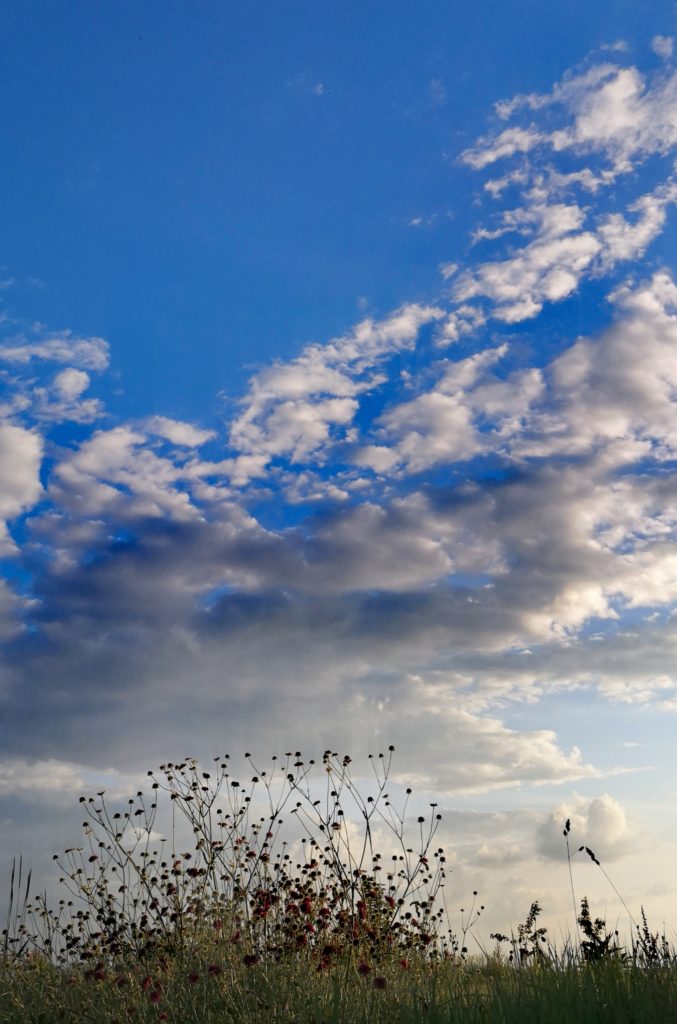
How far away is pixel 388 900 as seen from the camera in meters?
11.1

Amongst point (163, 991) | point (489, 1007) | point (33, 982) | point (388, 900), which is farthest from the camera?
point (388, 900)

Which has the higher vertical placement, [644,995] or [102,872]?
[102,872]

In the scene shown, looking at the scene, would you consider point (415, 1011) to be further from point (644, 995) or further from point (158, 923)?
point (158, 923)

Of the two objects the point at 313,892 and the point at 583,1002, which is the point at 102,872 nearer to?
the point at 313,892

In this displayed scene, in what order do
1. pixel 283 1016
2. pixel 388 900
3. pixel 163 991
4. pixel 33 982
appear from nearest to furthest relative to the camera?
1. pixel 283 1016
2. pixel 163 991
3. pixel 33 982
4. pixel 388 900

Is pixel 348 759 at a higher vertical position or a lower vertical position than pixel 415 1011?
higher

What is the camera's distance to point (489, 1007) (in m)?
6.59

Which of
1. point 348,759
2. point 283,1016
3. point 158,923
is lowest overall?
point 283,1016

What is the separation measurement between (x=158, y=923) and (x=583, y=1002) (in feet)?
19.0

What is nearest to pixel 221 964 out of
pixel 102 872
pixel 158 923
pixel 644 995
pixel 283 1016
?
pixel 283 1016

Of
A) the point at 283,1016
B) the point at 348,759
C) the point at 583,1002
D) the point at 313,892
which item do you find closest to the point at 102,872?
the point at 313,892

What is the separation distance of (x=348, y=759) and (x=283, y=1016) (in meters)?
3.48

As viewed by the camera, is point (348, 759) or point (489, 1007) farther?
point (348, 759)

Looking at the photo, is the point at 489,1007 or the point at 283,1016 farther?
the point at 283,1016
